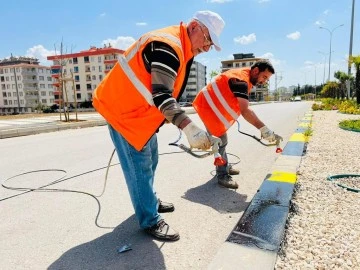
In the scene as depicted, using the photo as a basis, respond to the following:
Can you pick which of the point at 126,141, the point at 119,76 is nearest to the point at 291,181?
the point at 126,141

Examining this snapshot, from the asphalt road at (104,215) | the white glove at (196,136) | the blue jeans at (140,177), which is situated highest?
the white glove at (196,136)

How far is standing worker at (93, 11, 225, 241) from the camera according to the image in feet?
6.33

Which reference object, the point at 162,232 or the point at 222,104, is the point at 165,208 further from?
the point at 222,104

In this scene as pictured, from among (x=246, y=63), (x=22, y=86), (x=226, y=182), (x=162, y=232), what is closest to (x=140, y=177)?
(x=162, y=232)

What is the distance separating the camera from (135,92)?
2162 millimetres

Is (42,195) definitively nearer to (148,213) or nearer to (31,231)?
(31,231)

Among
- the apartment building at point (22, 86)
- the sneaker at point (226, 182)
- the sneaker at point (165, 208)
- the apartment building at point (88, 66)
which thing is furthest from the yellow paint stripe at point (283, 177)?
the apartment building at point (22, 86)

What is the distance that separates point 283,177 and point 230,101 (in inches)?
44.6

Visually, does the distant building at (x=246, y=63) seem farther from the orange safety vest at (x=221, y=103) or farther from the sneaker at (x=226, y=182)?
the sneaker at (x=226, y=182)

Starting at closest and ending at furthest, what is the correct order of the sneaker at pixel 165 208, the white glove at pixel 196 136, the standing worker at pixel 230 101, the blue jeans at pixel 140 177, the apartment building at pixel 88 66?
the white glove at pixel 196 136 → the blue jeans at pixel 140 177 → the sneaker at pixel 165 208 → the standing worker at pixel 230 101 → the apartment building at pixel 88 66

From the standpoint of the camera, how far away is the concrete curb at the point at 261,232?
1935 millimetres

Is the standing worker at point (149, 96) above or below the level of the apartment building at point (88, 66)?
below

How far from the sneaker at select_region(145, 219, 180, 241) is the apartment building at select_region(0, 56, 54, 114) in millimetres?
95671

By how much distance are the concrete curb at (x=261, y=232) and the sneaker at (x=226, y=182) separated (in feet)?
1.23
